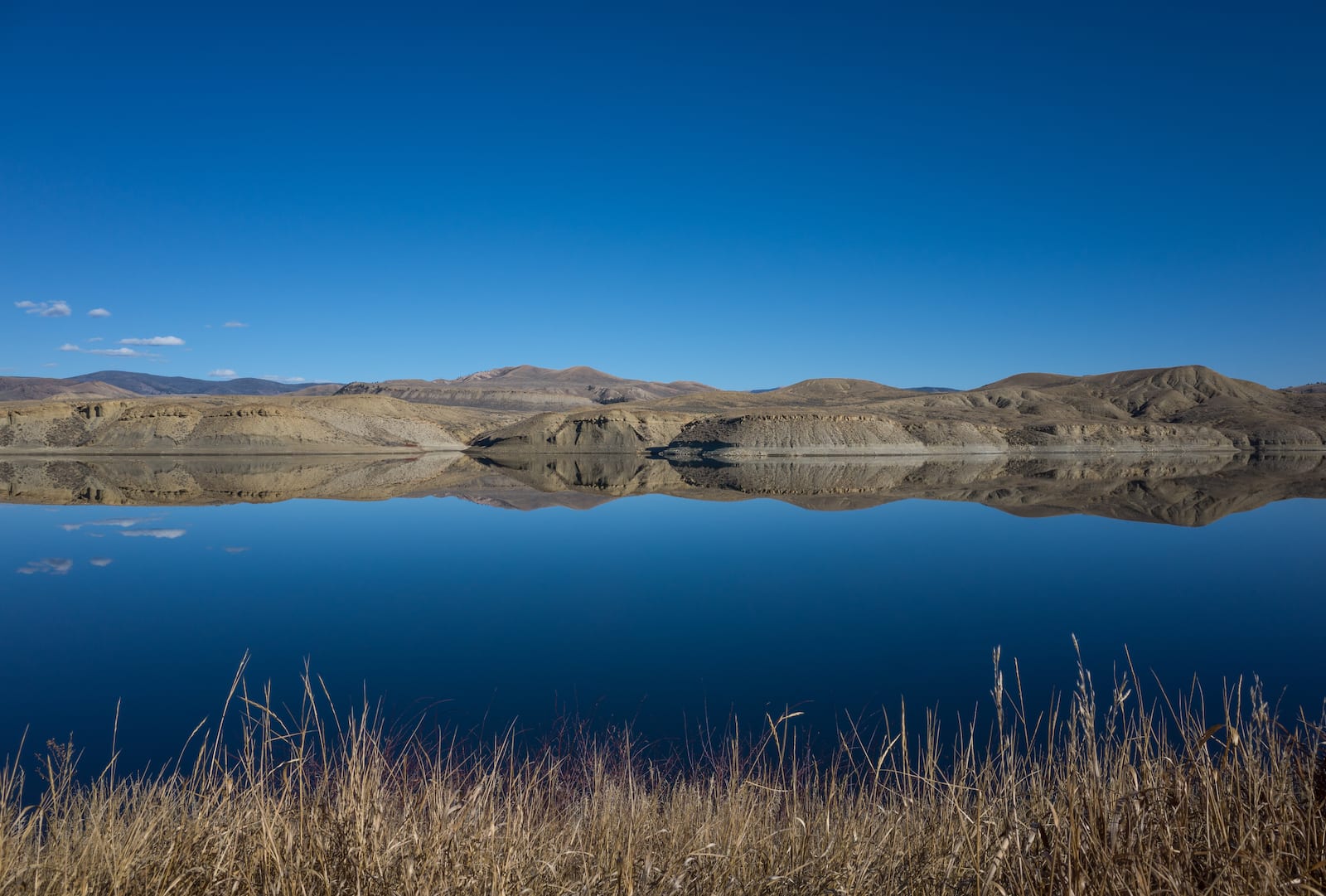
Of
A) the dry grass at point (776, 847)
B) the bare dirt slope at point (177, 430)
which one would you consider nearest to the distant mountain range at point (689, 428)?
the bare dirt slope at point (177, 430)

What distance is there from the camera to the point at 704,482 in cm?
4166

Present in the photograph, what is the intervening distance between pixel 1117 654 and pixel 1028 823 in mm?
7549

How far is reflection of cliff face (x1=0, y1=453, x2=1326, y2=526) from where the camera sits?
99.2 ft

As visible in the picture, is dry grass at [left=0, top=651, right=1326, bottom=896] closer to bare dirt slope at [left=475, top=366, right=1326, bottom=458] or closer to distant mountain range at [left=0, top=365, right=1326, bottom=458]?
distant mountain range at [left=0, top=365, right=1326, bottom=458]

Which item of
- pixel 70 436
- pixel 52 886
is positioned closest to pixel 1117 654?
pixel 52 886

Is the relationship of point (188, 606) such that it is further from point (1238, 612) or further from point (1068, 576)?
point (1238, 612)

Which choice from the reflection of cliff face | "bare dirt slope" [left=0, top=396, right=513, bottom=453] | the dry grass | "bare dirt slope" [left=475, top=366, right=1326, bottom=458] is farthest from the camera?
"bare dirt slope" [left=475, top=366, right=1326, bottom=458]

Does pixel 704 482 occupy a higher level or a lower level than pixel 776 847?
higher

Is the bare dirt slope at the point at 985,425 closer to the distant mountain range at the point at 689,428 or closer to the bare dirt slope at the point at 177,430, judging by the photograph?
the distant mountain range at the point at 689,428

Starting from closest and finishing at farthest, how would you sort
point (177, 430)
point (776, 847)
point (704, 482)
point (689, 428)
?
point (776, 847) → point (704, 482) → point (177, 430) → point (689, 428)

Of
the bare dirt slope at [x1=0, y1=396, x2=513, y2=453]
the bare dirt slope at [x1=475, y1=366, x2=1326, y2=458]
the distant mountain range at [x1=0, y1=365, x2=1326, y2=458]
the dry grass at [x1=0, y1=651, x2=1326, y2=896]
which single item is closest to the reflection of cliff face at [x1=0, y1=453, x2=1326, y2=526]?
the bare dirt slope at [x1=0, y1=396, x2=513, y2=453]

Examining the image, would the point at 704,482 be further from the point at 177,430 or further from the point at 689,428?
the point at 177,430

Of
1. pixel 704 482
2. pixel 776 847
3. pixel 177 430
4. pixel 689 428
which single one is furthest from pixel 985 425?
pixel 776 847

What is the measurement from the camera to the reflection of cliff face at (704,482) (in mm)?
30250
